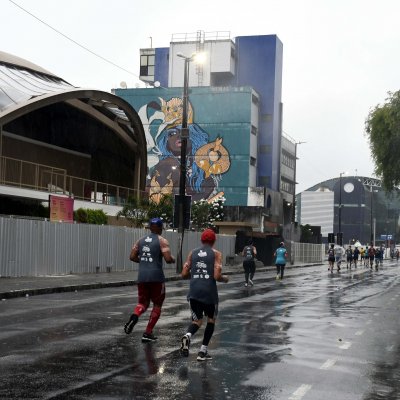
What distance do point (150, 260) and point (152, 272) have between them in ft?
0.60

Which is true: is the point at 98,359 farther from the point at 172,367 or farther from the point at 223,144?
the point at 223,144

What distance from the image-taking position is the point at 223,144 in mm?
78875

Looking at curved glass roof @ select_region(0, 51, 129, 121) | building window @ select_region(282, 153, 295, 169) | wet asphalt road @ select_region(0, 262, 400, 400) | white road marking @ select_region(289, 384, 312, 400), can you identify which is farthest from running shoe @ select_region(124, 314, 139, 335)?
building window @ select_region(282, 153, 295, 169)

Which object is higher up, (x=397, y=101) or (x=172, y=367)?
(x=397, y=101)

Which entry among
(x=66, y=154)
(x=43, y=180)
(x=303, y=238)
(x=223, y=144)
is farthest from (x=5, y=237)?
(x=303, y=238)

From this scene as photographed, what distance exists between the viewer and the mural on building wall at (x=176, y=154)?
260 feet

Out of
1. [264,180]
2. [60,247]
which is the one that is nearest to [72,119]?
[60,247]

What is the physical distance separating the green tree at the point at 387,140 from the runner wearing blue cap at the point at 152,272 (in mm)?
29185

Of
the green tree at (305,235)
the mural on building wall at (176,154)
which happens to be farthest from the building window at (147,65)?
the green tree at (305,235)

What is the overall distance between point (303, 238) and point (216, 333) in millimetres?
79453

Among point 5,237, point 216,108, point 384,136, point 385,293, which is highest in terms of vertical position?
point 216,108

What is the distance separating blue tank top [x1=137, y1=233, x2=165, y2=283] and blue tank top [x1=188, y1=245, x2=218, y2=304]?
131 cm

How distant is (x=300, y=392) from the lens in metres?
6.65

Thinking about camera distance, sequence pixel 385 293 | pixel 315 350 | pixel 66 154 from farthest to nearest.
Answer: pixel 66 154 → pixel 385 293 → pixel 315 350
